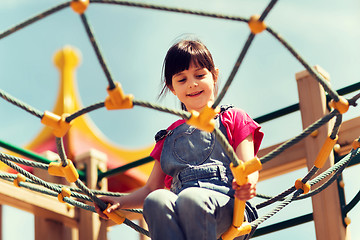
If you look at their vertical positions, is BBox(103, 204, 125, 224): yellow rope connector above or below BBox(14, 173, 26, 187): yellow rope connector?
below

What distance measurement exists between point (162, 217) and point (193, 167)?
0.75 feet

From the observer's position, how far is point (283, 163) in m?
3.03

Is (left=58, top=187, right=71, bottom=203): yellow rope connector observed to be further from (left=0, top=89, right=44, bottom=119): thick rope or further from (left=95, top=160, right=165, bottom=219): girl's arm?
(left=0, top=89, right=44, bottom=119): thick rope

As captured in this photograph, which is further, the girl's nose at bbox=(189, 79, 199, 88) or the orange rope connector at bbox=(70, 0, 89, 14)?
the girl's nose at bbox=(189, 79, 199, 88)

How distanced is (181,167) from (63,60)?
20.2 feet

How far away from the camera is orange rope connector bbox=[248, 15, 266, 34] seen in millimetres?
1689

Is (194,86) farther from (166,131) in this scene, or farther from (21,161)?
(21,161)

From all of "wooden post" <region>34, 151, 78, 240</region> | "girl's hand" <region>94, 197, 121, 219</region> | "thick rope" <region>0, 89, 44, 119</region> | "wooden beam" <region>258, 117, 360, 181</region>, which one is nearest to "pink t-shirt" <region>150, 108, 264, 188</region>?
"girl's hand" <region>94, 197, 121, 219</region>

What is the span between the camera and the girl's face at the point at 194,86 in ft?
7.17

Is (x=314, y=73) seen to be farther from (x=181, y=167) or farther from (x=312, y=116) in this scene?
(x=312, y=116)

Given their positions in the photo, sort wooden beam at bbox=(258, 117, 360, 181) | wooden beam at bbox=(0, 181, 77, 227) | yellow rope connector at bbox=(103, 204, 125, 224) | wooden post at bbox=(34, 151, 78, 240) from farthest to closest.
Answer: wooden post at bbox=(34, 151, 78, 240)
wooden beam at bbox=(0, 181, 77, 227)
wooden beam at bbox=(258, 117, 360, 181)
yellow rope connector at bbox=(103, 204, 125, 224)

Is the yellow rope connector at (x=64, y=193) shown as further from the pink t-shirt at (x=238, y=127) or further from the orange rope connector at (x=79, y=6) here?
the orange rope connector at (x=79, y=6)

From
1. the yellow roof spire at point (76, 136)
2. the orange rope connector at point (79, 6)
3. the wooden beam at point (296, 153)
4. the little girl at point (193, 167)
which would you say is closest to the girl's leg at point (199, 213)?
the little girl at point (193, 167)

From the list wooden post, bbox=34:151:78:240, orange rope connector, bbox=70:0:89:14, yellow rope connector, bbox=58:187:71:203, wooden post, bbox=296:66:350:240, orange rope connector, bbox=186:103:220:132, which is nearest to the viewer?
orange rope connector, bbox=70:0:89:14
